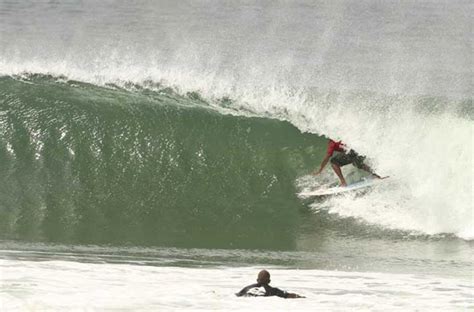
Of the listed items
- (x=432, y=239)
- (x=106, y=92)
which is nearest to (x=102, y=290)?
(x=432, y=239)

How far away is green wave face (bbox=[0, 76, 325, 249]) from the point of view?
13852 millimetres

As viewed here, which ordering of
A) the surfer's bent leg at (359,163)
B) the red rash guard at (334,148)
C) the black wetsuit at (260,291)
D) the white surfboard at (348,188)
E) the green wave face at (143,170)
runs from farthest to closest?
the surfer's bent leg at (359,163) < the red rash guard at (334,148) < the white surfboard at (348,188) < the green wave face at (143,170) < the black wetsuit at (260,291)

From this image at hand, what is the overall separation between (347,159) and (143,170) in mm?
3668

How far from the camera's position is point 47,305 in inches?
366

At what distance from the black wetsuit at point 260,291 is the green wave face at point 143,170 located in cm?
348

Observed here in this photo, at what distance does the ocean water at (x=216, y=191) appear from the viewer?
1028 cm

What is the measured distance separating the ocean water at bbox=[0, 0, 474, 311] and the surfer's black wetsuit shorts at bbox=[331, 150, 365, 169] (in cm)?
25

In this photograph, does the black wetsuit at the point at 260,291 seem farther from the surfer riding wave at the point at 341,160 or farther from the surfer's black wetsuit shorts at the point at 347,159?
the surfer's black wetsuit shorts at the point at 347,159

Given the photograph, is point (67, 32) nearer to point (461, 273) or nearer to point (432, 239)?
point (432, 239)

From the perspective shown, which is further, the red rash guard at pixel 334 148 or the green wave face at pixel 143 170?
the red rash guard at pixel 334 148

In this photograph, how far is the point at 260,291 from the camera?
970 centimetres

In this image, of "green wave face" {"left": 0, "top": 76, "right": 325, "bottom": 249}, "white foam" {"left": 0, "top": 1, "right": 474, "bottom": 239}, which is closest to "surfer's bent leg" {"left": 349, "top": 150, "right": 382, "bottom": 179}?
"white foam" {"left": 0, "top": 1, "right": 474, "bottom": 239}

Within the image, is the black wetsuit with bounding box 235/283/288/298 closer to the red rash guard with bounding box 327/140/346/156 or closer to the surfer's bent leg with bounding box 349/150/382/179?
the red rash guard with bounding box 327/140/346/156

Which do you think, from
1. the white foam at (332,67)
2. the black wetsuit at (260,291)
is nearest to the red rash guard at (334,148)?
the white foam at (332,67)
